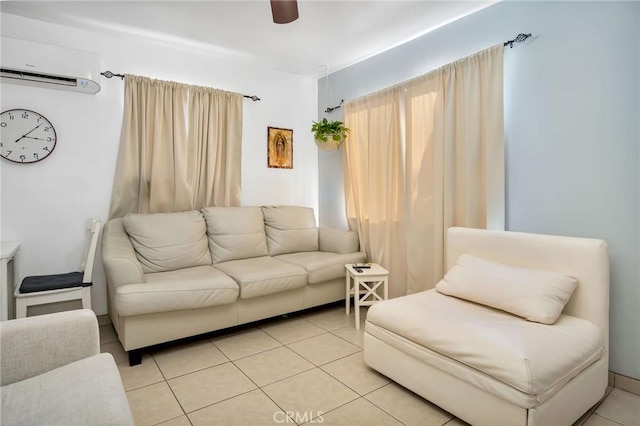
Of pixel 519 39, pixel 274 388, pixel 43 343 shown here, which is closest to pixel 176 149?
pixel 43 343

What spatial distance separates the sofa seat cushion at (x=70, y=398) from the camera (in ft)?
3.39

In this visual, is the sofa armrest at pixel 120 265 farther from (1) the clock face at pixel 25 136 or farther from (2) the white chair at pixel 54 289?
(1) the clock face at pixel 25 136

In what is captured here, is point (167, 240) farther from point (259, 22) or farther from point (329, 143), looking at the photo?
point (259, 22)

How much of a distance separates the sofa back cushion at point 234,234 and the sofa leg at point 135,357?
1.04 meters

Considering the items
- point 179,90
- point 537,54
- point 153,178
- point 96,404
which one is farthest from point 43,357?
point 537,54

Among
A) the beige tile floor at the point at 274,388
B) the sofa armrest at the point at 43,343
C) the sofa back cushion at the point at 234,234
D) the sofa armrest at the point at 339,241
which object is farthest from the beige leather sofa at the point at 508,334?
the sofa back cushion at the point at 234,234

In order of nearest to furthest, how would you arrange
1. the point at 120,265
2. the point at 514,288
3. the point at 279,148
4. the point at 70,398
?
the point at 70,398 < the point at 514,288 < the point at 120,265 < the point at 279,148

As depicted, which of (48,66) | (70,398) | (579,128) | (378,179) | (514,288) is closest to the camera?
(70,398)

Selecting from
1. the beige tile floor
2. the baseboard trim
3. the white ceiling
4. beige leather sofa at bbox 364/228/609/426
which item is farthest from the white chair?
the baseboard trim

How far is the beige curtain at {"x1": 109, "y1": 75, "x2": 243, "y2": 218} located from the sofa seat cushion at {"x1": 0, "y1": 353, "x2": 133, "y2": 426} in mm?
2041

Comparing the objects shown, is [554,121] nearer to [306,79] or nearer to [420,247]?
[420,247]

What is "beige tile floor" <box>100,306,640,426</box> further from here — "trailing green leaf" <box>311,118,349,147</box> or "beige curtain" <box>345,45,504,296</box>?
"trailing green leaf" <box>311,118,349,147</box>

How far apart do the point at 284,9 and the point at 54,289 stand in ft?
7.83

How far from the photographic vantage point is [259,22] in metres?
2.86
